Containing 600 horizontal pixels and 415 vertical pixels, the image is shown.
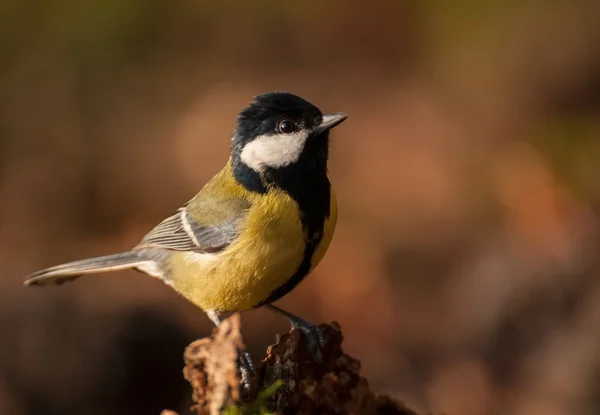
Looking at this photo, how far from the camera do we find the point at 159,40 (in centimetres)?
827

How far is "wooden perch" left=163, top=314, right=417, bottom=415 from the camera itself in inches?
71.0

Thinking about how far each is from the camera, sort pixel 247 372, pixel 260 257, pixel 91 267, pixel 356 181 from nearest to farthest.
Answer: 1. pixel 247 372
2. pixel 260 257
3. pixel 91 267
4. pixel 356 181

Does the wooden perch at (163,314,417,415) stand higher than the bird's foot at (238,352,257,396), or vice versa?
the wooden perch at (163,314,417,415)

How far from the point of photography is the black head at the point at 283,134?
2.69 meters

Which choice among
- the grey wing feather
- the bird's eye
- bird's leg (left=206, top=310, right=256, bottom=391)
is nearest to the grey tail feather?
the grey wing feather

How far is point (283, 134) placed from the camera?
269cm

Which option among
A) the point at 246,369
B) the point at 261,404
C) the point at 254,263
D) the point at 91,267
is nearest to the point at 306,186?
the point at 254,263

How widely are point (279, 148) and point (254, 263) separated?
0.38 m

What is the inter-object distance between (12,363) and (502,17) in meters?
5.23

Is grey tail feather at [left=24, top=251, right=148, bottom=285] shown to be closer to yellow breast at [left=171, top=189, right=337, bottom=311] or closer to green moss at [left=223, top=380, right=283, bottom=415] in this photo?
yellow breast at [left=171, top=189, right=337, bottom=311]

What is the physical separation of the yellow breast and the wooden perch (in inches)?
13.2

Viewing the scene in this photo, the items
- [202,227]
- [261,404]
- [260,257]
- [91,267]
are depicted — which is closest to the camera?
[261,404]

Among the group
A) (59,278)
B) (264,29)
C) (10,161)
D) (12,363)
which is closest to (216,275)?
(59,278)

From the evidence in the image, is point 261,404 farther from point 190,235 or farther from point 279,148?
point 190,235
